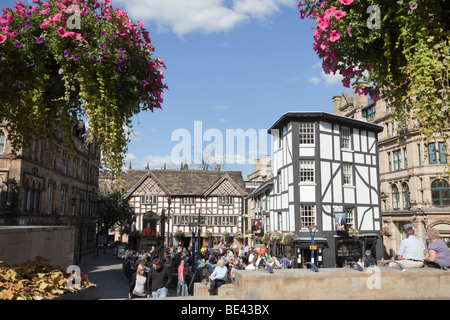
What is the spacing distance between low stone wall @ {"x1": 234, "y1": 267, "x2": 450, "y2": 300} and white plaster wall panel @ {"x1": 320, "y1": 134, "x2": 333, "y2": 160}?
885 inches

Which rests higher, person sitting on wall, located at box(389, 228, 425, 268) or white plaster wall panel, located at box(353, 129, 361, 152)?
white plaster wall panel, located at box(353, 129, 361, 152)

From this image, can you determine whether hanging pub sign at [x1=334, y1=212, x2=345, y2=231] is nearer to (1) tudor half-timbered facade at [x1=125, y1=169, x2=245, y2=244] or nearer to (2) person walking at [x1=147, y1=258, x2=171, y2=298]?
(2) person walking at [x1=147, y1=258, x2=171, y2=298]

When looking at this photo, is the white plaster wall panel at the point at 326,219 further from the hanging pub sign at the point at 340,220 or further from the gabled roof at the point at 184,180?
→ the gabled roof at the point at 184,180

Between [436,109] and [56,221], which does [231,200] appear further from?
[436,109]

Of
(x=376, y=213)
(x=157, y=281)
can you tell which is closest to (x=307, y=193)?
(x=376, y=213)

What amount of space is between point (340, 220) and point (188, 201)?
2464cm

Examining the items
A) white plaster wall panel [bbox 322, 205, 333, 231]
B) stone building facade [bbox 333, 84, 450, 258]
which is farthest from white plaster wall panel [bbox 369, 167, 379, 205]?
white plaster wall panel [bbox 322, 205, 333, 231]

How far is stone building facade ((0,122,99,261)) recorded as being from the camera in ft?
79.5

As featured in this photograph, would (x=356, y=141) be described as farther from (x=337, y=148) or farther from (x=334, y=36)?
(x=334, y=36)

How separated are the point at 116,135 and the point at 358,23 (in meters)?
3.57

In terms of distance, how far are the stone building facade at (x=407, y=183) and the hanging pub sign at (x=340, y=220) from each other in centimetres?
482
